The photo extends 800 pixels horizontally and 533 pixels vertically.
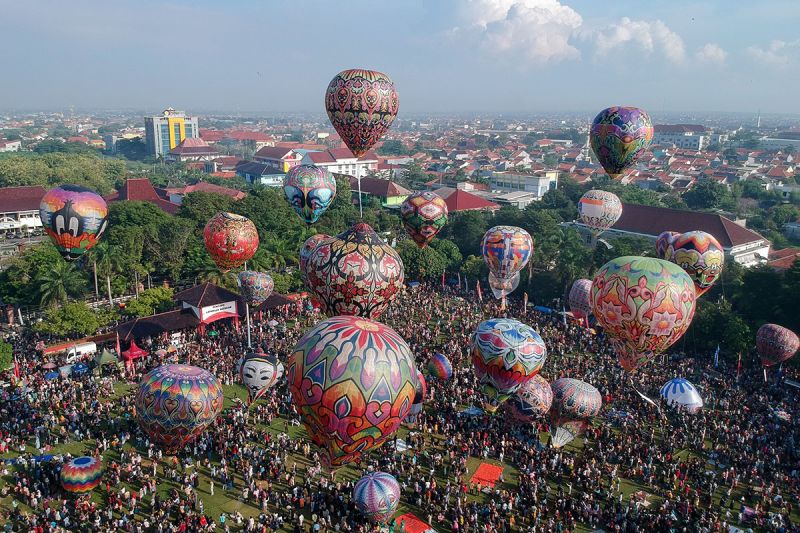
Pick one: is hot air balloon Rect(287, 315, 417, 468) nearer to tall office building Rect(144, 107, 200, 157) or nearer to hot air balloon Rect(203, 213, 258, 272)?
hot air balloon Rect(203, 213, 258, 272)

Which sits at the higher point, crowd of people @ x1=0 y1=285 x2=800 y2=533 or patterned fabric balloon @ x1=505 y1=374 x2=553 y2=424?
patterned fabric balloon @ x1=505 y1=374 x2=553 y2=424

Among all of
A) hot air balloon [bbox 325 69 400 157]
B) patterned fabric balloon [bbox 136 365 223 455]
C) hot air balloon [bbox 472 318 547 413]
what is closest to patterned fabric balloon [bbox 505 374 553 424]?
hot air balloon [bbox 472 318 547 413]

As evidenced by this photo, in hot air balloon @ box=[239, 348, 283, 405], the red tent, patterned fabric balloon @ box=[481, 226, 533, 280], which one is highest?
patterned fabric balloon @ box=[481, 226, 533, 280]

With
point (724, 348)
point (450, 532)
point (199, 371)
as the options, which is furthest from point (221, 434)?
point (724, 348)

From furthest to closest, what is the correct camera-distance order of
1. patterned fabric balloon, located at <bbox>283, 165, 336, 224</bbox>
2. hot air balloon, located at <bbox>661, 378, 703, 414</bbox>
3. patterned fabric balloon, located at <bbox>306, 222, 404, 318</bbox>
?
patterned fabric balloon, located at <bbox>283, 165, 336, 224</bbox> → hot air balloon, located at <bbox>661, 378, 703, 414</bbox> → patterned fabric balloon, located at <bbox>306, 222, 404, 318</bbox>

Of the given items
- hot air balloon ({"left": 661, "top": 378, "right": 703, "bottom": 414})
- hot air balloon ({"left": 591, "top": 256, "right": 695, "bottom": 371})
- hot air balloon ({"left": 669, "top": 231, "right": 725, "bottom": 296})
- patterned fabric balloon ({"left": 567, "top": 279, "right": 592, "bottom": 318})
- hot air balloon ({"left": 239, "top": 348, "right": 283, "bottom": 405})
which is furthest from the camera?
patterned fabric balloon ({"left": 567, "top": 279, "right": 592, "bottom": 318})

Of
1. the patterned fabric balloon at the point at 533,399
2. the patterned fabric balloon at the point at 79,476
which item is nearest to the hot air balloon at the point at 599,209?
the patterned fabric balloon at the point at 533,399

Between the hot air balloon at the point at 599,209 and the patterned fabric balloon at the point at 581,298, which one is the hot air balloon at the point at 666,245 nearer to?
the patterned fabric balloon at the point at 581,298
